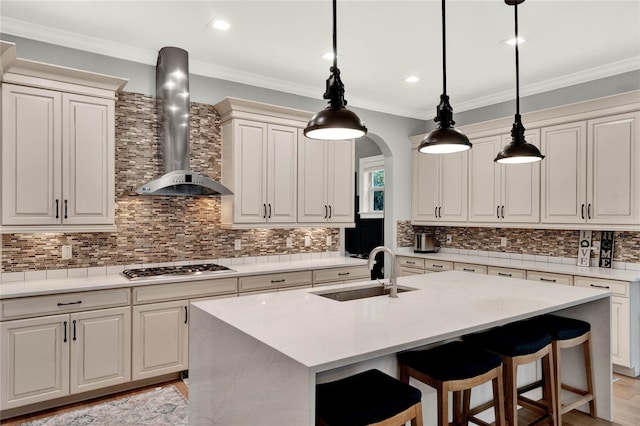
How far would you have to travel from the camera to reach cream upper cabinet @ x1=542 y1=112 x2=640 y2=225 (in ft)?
12.3

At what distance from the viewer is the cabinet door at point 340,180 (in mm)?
4707

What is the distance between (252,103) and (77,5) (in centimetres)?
158

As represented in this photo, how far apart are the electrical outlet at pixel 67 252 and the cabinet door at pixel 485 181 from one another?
416 cm

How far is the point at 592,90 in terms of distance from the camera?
→ 423cm

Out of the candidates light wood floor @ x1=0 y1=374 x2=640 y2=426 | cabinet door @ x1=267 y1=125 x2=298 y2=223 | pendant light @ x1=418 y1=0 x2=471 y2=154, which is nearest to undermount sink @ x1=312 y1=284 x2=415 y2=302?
pendant light @ x1=418 y1=0 x2=471 y2=154

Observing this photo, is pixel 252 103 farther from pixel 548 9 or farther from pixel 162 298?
pixel 548 9

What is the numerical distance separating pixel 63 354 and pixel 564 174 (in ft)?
15.1

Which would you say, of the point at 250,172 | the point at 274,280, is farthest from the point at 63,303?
the point at 250,172

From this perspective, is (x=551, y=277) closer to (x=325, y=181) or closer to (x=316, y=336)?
(x=325, y=181)

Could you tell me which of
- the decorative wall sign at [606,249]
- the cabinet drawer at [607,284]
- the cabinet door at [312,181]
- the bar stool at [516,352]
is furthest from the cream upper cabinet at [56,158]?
the decorative wall sign at [606,249]

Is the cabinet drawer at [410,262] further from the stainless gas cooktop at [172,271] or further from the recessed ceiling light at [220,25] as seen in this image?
the recessed ceiling light at [220,25]

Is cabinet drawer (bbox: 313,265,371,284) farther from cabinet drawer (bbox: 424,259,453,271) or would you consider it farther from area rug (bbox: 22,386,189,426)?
area rug (bbox: 22,386,189,426)

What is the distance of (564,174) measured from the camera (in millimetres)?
4180

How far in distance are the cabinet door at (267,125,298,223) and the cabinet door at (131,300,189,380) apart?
1289 mm
